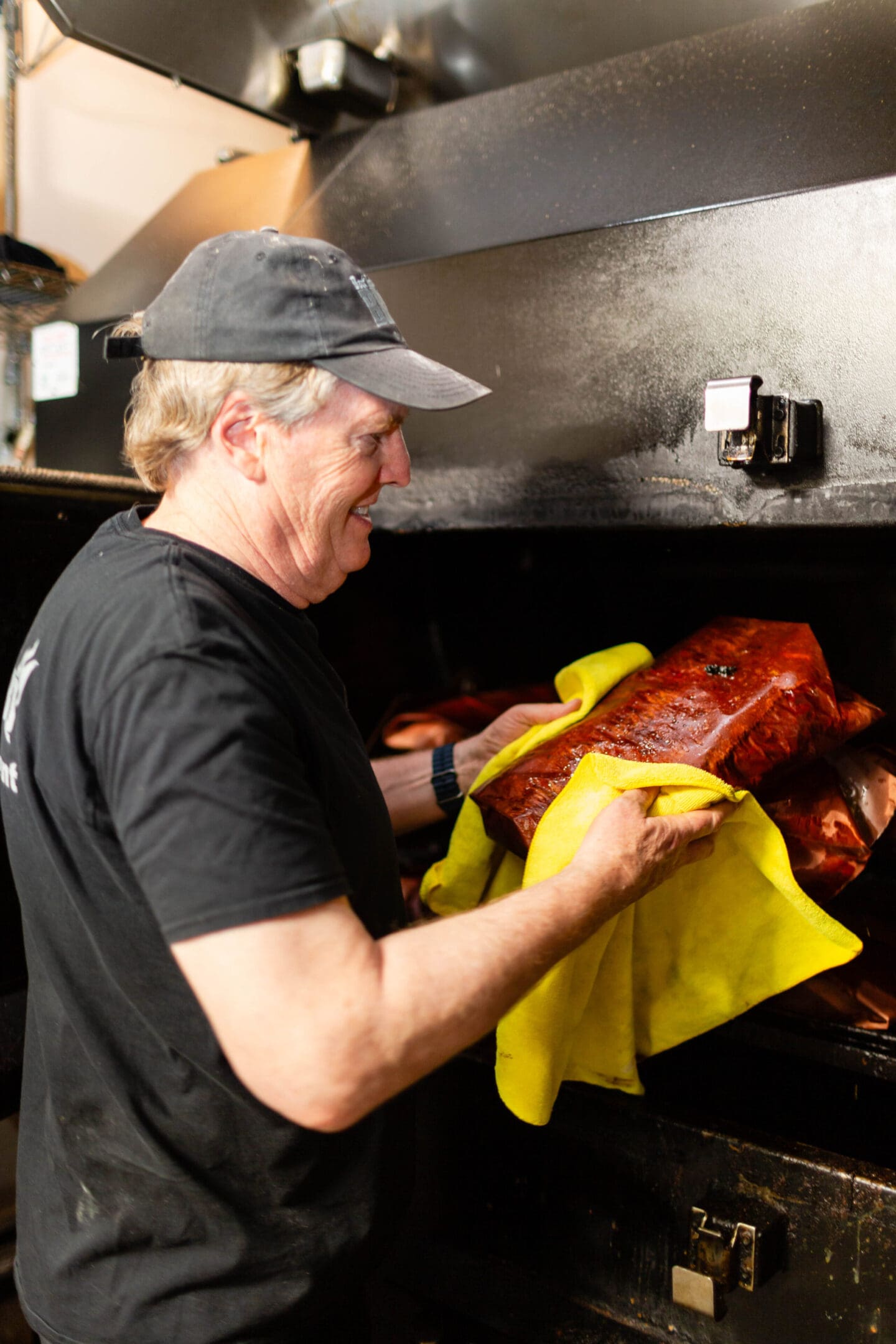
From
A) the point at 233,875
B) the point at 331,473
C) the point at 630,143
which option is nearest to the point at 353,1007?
the point at 233,875

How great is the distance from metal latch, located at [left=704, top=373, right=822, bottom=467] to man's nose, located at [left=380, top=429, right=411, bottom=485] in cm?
35

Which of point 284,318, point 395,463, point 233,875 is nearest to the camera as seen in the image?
point 233,875

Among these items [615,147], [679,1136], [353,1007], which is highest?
[615,147]

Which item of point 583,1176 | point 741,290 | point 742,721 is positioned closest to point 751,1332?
point 583,1176

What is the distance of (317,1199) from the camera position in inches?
36.0

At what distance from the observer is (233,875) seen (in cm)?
65

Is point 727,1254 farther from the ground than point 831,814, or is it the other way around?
point 831,814

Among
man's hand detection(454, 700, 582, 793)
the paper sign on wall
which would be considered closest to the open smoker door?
man's hand detection(454, 700, 582, 793)

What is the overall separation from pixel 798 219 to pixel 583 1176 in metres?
1.13

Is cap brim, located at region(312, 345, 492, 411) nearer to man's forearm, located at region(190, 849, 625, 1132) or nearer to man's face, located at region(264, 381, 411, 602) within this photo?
man's face, located at region(264, 381, 411, 602)

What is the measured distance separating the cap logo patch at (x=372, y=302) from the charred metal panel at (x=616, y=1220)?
2.88ft

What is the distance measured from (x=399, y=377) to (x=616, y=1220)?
3.19ft

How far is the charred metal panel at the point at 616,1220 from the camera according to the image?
1.01 meters

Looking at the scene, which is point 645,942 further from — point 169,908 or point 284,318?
point 284,318
